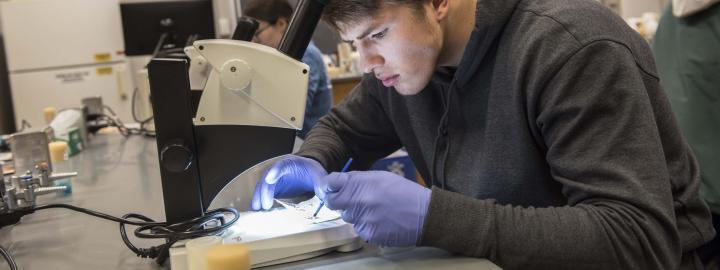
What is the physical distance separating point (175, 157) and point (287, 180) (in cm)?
29

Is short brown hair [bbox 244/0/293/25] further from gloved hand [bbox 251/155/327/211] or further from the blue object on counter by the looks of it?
gloved hand [bbox 251/155/327/211]

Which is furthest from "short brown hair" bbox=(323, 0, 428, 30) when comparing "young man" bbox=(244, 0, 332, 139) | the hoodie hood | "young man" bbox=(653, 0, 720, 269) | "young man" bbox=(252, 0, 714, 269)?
"young man" bbox=(244, 0, 332, 139)

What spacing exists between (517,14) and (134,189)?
3.15 feet

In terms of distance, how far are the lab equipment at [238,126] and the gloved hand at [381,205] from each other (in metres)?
0.03

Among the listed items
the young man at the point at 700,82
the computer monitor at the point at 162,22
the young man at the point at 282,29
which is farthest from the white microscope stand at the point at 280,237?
the computer monitor at the point at 162,22

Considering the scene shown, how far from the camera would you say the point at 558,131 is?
0.83 metres

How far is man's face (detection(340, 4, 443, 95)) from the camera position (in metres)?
0.93

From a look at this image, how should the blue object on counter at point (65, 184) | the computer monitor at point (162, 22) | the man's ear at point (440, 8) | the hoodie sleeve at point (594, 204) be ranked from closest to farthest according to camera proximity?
the hoodie sleeve at point (594, 204) → the man's ear at point (440, 8) → the blue object on counter at point (65, 184) → the computer monitor at point (162, 22)

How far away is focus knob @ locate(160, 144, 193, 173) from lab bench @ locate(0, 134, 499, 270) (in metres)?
0.14

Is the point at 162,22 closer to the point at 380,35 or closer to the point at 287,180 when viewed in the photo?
the point at 287,180

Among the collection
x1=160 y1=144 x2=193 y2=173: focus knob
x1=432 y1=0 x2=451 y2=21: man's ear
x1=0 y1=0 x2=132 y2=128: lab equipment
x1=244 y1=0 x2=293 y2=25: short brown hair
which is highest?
x1=432 y1=0 x2=451 y2=21: man's ear

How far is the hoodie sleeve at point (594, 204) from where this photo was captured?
2.53 feet

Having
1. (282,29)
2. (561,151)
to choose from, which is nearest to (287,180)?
(561,151)

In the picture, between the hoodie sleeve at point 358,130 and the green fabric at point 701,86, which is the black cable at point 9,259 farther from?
the green fabric at point 701,86
